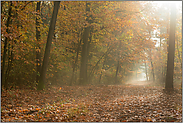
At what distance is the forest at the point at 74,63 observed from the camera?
7621 mm

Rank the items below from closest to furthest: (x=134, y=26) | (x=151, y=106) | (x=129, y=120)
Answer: (x=129, y=120) → (x=151, y=106) → (x=134, y=26)

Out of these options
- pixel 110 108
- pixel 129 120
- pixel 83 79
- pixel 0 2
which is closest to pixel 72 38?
pixel 83 79

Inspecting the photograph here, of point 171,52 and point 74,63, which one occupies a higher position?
point 171,52

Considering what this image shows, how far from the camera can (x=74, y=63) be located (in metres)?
18.4

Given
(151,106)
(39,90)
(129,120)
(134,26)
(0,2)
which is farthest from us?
(134,26)

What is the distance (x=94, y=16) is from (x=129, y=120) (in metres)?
11.3

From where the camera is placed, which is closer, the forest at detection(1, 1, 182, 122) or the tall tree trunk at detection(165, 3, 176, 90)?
the forest at detection(1, 1, 182, 122)

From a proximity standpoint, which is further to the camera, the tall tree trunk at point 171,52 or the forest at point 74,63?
the tall tree trunk at point 171,52

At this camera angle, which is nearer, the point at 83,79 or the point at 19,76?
the point at 19,76

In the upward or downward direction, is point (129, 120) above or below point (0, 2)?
below

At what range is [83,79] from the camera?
17.2 m

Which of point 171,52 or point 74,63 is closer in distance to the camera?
point 171,52

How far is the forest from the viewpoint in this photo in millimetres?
7621

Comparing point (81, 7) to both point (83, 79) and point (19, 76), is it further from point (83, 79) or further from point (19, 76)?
point (19, 76)
